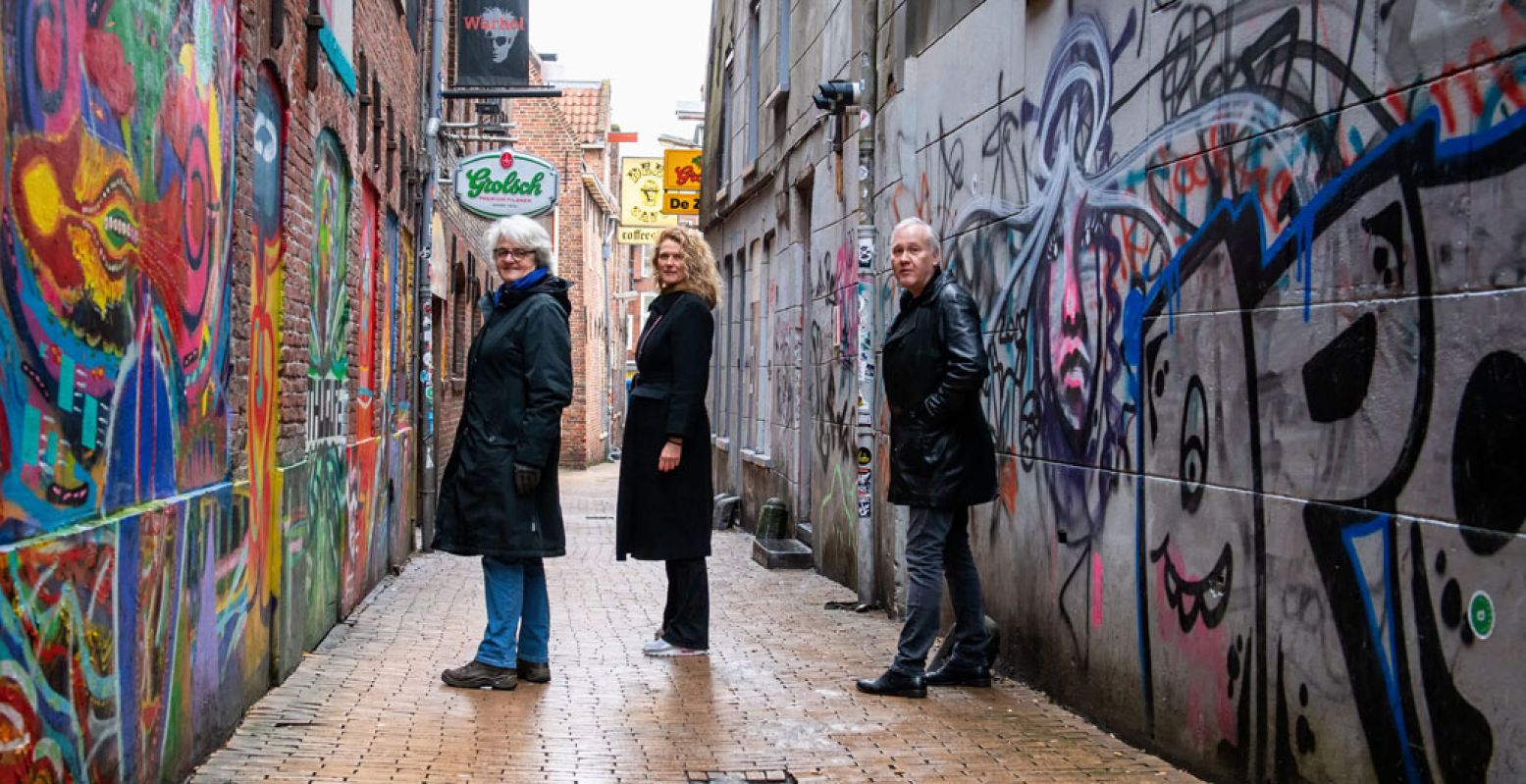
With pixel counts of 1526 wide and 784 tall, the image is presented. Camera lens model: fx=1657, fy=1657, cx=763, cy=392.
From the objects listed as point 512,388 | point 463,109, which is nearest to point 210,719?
point 512,388

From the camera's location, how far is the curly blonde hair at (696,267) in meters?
7.81

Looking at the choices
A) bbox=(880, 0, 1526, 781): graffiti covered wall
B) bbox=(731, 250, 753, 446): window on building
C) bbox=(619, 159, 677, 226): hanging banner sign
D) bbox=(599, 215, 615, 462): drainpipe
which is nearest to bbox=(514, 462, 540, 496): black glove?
bbox=(880, 0, 1526, 781): graffiti covered wall

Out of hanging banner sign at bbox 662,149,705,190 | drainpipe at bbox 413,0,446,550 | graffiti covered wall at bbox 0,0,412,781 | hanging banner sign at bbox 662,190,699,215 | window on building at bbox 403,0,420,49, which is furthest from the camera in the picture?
hanging banner sign at bbox 662,149,705,190

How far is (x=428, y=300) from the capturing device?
13680mm

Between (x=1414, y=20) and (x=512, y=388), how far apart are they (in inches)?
157

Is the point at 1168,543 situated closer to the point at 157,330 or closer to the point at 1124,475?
the point at 1124,475

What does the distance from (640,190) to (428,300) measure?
20.6 m

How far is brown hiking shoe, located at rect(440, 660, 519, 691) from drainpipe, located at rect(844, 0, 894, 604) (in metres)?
3.30

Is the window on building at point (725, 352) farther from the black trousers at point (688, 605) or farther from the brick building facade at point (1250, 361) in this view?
the black trousers at point (688, 605)

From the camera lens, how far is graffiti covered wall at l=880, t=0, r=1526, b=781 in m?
3.84

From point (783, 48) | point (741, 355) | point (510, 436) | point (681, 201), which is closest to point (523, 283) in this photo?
point (510, 436)

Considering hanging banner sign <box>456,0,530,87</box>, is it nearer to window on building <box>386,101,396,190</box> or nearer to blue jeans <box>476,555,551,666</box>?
window on building <box>386,101,396,190</box>

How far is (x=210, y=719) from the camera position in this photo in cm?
556

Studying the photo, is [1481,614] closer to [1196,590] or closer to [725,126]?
[1196,590]
